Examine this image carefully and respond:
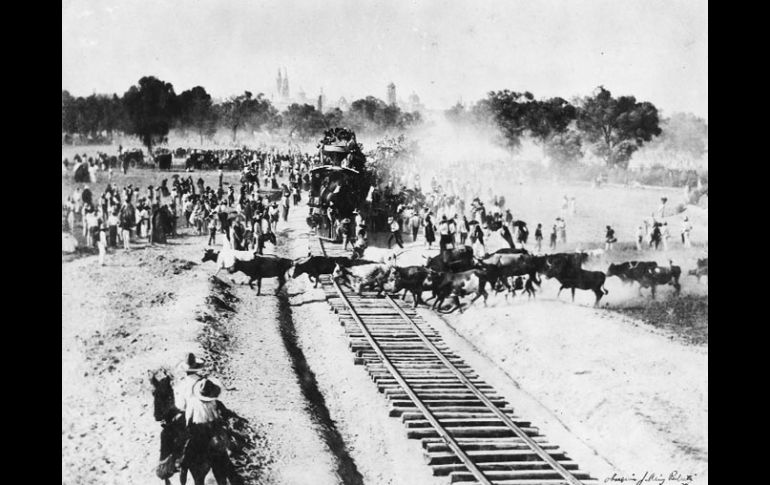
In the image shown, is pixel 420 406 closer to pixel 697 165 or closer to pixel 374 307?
pixel 374 307

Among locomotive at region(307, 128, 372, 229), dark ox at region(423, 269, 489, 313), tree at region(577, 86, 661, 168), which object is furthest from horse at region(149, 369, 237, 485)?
tree at region(577, 86, 661, 168)

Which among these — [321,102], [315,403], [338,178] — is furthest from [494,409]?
[321,102]

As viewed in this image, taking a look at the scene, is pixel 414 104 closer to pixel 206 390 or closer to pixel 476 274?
pixel 476 274

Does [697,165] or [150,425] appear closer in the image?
[150,425]

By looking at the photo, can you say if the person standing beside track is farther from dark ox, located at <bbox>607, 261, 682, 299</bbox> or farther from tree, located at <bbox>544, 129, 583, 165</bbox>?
dark ox, located at <bbox>607, 261, 682, 299</bbox>

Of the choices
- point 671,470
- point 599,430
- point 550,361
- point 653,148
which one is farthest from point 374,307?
point 653,148
